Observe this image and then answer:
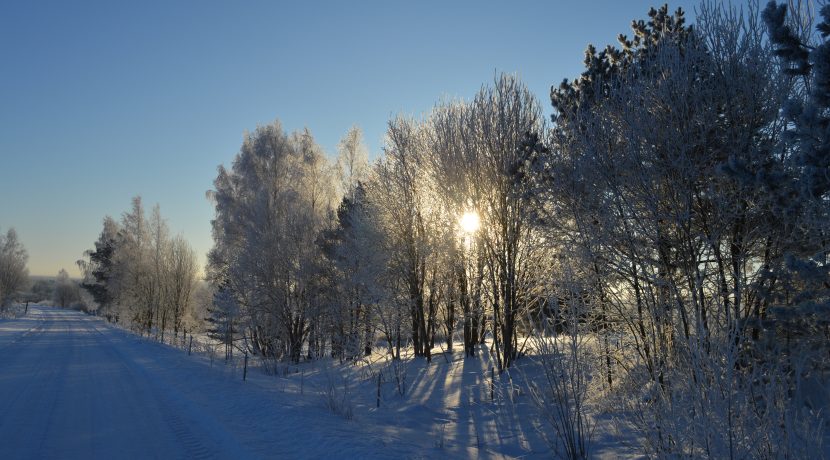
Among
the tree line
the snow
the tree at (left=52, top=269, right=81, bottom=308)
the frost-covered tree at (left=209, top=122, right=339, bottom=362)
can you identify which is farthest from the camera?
the tree at (left=52, top=269, right=81, bottom=308)

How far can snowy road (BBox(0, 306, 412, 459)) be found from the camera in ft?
20.9

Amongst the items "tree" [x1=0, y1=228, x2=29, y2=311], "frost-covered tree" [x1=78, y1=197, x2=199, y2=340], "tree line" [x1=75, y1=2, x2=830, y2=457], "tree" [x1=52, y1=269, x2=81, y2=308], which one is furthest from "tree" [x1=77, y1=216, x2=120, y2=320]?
"tree" [x1=52, y1=269, x2=81, y2=308]

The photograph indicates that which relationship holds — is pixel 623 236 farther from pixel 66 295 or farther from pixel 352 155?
pixel 66 295

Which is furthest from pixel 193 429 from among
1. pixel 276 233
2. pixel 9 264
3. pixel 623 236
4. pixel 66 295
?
pixel 66 295

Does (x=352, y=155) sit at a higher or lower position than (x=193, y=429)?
higher

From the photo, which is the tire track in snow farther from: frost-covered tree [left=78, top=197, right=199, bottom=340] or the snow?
frost-covered tree [left=78, top=197, right=199, bottom=340]

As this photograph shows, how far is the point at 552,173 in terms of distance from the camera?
1128cm

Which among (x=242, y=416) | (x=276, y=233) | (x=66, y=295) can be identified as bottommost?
(x=242, y=416)

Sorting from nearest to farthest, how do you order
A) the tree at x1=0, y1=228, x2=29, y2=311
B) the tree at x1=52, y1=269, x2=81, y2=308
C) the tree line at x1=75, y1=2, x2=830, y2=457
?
the tree line at x1=75, y1=2, x2=830, y2=457 < the tree at x1=0, y1=228, x2=29, y2=311 < the tree at x1=52, y1=269, x2=81, y2=308

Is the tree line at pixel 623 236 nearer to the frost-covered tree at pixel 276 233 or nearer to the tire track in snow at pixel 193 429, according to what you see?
the frost-covered tree at pixel 276 233

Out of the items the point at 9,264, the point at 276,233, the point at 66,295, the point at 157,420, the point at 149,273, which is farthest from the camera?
the point at 66,295

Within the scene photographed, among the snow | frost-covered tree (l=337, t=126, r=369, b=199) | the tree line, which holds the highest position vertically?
frost-covered tree (l=337, t=126, r=369, b=199)

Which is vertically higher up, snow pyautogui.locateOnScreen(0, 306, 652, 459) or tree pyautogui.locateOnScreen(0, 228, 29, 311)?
tree pyautogui.locateOnScreen(0, 228, 29, 311)

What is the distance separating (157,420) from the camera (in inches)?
309
